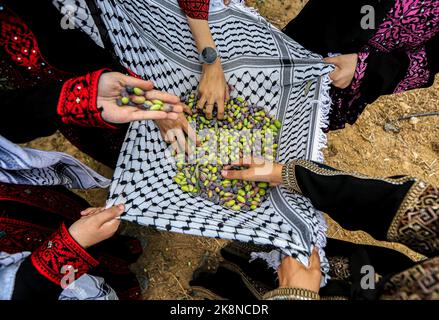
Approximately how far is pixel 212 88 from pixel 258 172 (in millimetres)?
496

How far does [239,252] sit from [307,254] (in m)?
0.62

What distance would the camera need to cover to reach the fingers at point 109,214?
1.23 metres

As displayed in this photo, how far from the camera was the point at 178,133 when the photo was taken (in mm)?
1521

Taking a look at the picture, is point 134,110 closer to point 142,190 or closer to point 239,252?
point 142,190

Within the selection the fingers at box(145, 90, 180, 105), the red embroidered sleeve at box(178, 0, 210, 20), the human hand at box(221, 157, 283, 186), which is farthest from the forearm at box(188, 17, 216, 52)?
the human hand at box(221, 157, 283, 186)

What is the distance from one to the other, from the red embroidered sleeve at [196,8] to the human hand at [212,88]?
0.21 metres

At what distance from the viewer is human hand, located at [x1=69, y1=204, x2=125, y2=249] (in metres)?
1.20

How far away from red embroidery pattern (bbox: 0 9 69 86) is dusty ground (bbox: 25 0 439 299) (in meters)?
1.07

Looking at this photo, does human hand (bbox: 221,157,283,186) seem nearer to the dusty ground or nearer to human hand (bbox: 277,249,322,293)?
human hand (bbox: 277,249,322,293)

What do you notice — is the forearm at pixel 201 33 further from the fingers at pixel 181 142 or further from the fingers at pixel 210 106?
the fingers at pixel 181 142

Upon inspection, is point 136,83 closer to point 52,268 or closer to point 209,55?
point 209,55

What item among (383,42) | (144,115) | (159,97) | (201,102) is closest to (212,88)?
(201,102)

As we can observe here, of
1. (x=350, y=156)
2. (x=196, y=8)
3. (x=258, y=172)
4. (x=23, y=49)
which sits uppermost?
(x=196, y=8)

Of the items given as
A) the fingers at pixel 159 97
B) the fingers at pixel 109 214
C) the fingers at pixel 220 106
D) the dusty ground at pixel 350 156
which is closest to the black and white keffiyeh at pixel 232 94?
the fingers at pixel 109 214
